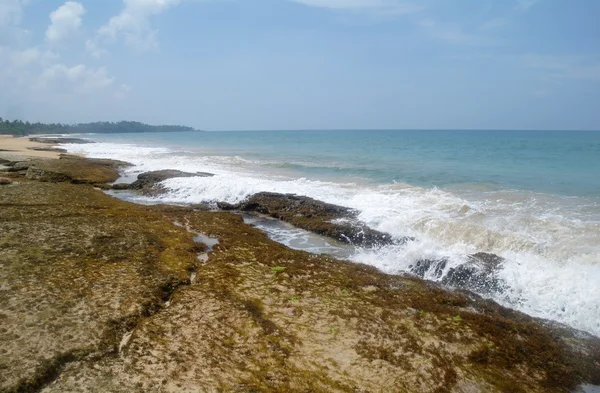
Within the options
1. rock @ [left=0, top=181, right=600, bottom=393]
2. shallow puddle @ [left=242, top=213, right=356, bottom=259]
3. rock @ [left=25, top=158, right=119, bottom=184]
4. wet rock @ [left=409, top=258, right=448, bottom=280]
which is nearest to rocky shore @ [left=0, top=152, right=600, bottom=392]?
rock @ [left=0, top=181, right=600, bottom=393]

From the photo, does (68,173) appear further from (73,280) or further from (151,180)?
(73,280)

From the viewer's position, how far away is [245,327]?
636 cm

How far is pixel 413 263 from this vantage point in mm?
10414

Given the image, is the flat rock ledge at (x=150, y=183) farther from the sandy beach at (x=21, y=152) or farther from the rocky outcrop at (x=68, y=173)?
the sandy beach at (x=21, y=152)

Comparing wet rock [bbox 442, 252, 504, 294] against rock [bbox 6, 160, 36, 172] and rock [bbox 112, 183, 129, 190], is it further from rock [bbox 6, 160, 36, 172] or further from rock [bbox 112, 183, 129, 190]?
rock [bbox 6, 160, 36, 172]

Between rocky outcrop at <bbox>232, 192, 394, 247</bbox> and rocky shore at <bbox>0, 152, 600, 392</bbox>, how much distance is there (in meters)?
2.77

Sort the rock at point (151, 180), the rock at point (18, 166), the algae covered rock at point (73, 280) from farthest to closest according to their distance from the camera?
1. the rock at point (18, 166)
2. the rock at point (151, 180)
3. the algae covered rock at point (73, 280)

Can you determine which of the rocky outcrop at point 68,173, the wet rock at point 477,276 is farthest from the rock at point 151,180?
the wet rock at point 477,276

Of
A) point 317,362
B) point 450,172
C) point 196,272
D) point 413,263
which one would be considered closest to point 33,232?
point 196,272

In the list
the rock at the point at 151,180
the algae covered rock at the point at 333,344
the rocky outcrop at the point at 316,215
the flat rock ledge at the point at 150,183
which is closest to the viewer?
the algae covered rock at the point at 333,344

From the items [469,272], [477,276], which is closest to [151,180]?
[469,272]

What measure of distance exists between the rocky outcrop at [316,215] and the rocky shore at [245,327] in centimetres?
277

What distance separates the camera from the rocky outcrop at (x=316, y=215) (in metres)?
12.7

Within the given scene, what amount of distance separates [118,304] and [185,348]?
6.43ft
